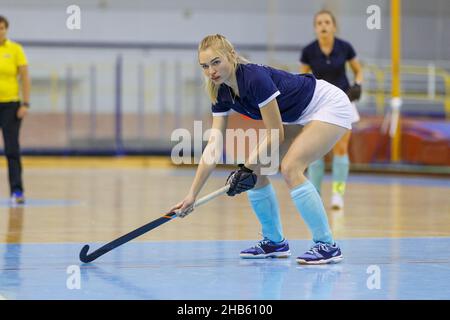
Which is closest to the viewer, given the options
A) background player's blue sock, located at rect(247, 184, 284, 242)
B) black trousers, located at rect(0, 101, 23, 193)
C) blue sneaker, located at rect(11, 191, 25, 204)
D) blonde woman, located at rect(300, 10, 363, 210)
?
background player's blue sock, located at rect(247, 184, 284, 242)

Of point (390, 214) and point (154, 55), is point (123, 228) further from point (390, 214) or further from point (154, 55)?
point (154, 55)

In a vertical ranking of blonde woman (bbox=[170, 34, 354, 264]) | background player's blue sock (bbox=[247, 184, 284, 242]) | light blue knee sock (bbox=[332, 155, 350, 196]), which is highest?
blonde woman (bbox=[170, 34, 354, 264])

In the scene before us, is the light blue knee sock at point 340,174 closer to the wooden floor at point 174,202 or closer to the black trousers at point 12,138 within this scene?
the wooden floor at point 174,202

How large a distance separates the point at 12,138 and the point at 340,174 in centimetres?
310

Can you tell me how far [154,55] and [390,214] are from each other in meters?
12.1

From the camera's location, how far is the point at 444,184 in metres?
12.2

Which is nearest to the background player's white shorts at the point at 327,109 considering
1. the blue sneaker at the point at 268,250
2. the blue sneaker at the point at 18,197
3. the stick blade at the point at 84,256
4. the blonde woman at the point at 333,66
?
the blue sneaker at the point at 268,250

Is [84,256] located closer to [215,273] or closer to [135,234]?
[135,234]

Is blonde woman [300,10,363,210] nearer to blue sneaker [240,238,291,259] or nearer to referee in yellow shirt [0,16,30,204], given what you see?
referee in yellow shirt [0,16,30,204]

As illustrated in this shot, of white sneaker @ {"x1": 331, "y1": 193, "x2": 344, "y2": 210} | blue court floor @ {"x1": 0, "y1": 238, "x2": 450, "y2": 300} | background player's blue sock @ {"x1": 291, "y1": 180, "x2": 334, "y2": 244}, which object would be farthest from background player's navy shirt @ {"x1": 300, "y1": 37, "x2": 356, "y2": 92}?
background player's blue sock @ {"x1": 291, "y1": 180, "x2": 334, "y2": 244}

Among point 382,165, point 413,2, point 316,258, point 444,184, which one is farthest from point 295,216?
point 413,2

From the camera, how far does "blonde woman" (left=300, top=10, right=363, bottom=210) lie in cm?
902

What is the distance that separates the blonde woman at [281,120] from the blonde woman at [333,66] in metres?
3.23

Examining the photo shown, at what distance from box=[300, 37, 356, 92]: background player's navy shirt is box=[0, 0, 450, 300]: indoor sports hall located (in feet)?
0.30
